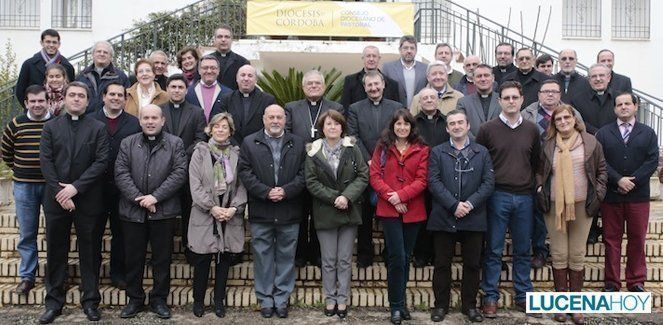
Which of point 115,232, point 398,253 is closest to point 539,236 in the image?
point 398,253

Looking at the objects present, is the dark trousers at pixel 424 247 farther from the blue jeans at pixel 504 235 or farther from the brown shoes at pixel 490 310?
the brown shoes at pixel 490 310

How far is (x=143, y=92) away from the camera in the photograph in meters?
5.98

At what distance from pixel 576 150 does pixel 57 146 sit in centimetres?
463

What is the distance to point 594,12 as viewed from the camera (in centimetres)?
1756

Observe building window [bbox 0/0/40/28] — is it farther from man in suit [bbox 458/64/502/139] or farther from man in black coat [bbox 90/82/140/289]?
man in suit [bbox 458/64/502/139]

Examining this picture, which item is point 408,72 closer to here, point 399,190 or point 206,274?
point 399,190

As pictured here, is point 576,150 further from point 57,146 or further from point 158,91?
point 57,146

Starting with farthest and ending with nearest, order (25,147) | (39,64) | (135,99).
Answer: (39,64)
(135,99)
(25,147)

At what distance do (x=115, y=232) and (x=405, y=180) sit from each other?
9.34 feet

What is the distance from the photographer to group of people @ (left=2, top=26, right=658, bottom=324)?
4996 millimetres

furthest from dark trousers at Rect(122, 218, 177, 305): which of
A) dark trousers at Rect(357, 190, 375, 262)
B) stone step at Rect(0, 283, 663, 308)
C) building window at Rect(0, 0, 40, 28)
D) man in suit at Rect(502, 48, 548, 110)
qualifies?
building window at Rect(0, 0, 40, 28)

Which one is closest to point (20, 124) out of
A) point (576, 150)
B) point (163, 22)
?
point (576, 150)

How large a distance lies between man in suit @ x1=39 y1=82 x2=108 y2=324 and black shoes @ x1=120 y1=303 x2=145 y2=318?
22 cm

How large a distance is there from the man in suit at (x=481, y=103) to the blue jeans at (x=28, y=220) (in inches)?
167
